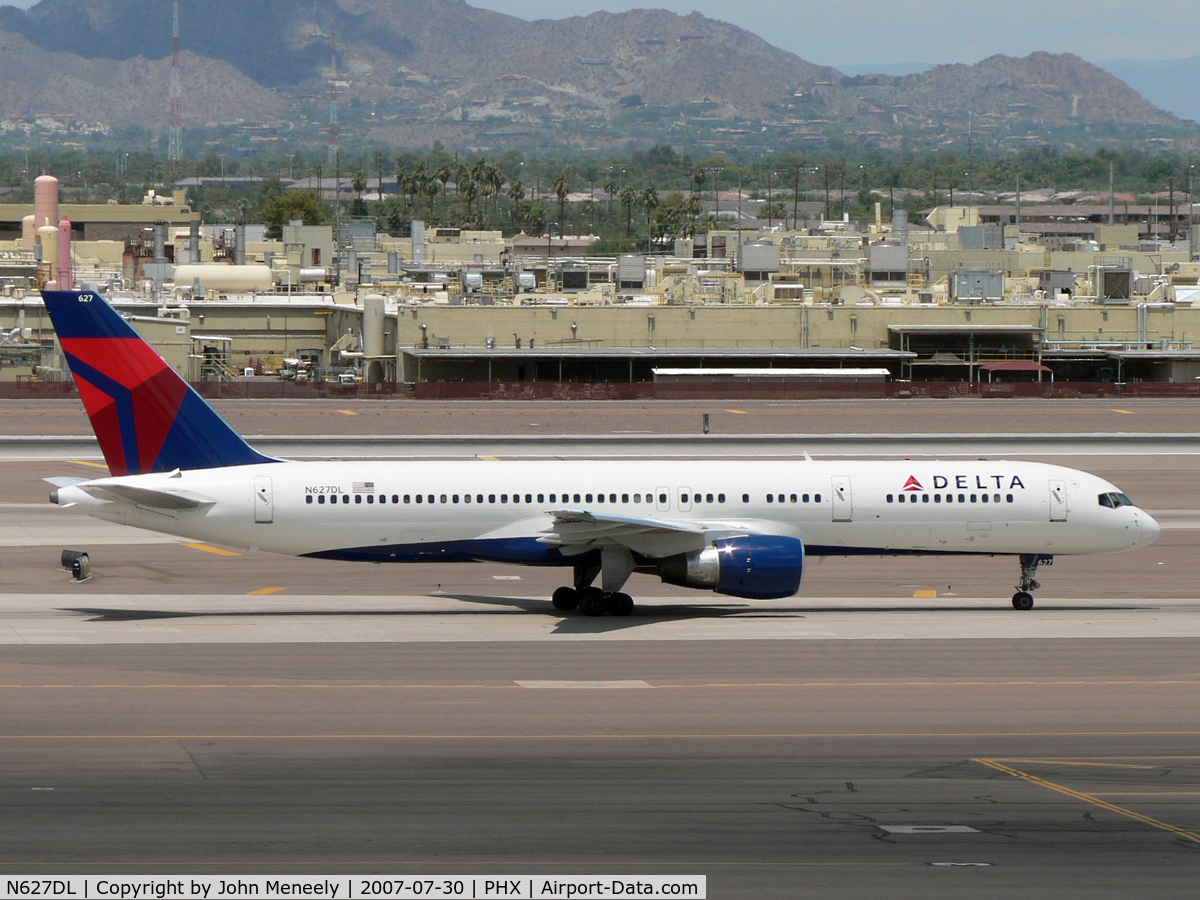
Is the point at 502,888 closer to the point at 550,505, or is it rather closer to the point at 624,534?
the point at 624,534

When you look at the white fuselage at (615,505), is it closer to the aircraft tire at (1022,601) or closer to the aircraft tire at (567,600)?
the aircraft tire at (567,600)

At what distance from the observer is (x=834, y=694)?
2997 cm

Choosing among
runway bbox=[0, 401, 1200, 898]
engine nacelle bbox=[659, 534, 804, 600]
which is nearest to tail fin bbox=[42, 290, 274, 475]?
runway bbox=[0, 401, 1200, 898]

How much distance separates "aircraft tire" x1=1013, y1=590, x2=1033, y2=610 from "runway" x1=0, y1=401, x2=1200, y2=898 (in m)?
0.53

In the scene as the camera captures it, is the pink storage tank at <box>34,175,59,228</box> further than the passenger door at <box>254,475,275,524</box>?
Yes

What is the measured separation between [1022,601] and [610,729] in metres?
16.2

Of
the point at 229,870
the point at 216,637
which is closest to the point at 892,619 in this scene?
the point at 216,637

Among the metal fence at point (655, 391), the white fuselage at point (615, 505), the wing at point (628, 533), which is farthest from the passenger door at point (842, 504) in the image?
the metal fence at point (655, 391)

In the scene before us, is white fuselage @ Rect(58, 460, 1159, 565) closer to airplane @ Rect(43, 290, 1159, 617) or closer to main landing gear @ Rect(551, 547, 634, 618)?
airplane @ Rect(43, 290, 1159, 617)

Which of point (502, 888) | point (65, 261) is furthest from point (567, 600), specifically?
point (65, 261)

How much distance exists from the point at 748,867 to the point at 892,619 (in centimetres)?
1925

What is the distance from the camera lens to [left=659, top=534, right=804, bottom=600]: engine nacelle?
3697 centimetres

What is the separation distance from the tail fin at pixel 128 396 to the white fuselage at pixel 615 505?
22.4 inches

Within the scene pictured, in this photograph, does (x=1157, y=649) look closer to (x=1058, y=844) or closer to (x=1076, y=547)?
(x=1076, y=547)
